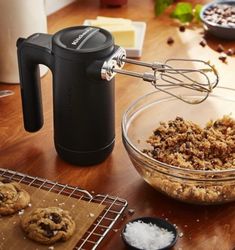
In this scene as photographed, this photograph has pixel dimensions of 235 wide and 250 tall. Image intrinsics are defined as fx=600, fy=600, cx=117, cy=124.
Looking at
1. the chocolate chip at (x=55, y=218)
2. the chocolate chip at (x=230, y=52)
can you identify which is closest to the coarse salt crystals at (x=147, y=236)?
the chocolate chip at (x=55, y=218)

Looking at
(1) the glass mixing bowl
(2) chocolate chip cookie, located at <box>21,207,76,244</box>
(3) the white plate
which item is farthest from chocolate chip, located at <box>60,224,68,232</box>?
(3) the white plate

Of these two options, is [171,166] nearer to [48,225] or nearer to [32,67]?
[48,225]

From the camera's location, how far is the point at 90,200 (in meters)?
0.98

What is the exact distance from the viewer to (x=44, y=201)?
0.96 metres

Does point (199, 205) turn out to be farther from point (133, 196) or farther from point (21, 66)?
point (21, 66)

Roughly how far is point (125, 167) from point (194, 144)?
0.14 meters

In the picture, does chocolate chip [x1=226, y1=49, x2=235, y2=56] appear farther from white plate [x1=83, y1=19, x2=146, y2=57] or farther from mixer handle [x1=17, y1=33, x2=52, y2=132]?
mixer handle [x1=17, y1=33, x2=52, y2=132]

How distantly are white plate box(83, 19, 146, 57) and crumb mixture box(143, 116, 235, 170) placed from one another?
43 cm

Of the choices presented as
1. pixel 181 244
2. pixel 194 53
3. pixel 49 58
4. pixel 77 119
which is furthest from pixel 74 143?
pixel 194 53

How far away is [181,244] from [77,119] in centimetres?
28

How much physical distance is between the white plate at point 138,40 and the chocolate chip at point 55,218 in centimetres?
67

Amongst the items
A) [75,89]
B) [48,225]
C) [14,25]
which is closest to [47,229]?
[48,225]

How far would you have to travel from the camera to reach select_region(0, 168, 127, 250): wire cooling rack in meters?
0.89

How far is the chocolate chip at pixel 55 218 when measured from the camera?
891 mm
